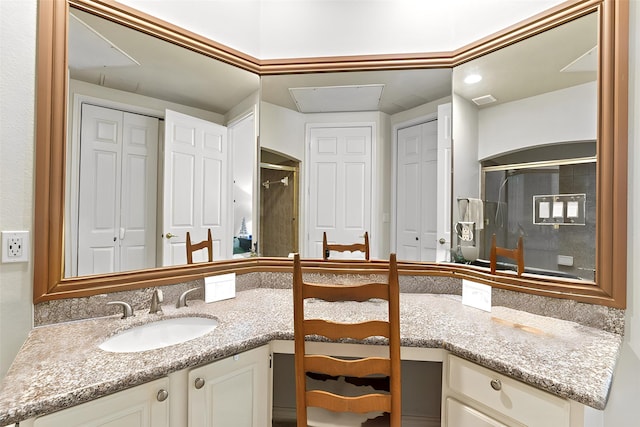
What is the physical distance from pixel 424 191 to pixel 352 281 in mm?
706

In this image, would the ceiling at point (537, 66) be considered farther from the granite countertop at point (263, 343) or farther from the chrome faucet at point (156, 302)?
the chrome faucet at point (156, 302)

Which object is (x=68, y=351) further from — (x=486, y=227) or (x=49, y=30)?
(x=486, y=227)

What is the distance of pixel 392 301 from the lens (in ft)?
3.59

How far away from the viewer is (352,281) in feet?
6.34

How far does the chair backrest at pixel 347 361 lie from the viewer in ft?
3.59

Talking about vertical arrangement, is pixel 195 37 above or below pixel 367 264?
above

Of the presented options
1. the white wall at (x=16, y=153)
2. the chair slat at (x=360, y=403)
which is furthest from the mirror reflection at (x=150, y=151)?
the chair slat at (x=360, y=403)

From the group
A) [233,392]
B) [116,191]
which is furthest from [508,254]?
[116,191]

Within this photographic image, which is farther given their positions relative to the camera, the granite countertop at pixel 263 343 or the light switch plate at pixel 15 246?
the light switch plate at pixel 15 246

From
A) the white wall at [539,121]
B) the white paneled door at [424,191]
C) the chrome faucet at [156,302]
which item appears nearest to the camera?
the white wall at [539,121]

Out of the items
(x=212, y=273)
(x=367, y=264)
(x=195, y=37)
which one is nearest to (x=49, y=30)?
(x=195, y=37)

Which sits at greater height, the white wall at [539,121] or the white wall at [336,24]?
the white wall at [336,24]

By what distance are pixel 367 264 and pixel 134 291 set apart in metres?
1.27

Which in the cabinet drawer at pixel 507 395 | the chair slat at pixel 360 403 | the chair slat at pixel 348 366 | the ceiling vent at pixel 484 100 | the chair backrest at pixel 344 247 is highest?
the ceiling vent at pixel 484 100
